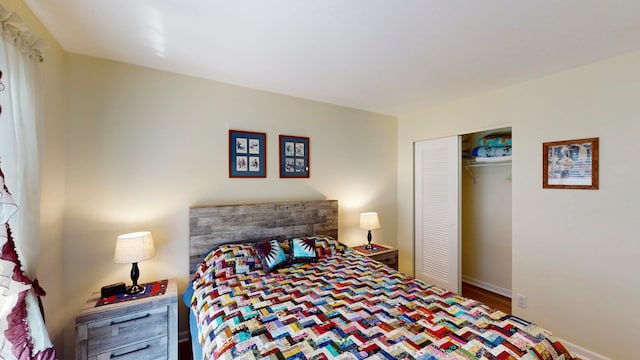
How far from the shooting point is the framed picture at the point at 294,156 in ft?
9.44

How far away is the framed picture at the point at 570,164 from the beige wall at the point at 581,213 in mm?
50

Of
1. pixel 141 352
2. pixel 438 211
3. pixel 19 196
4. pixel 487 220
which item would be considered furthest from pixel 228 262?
pixel 487 220

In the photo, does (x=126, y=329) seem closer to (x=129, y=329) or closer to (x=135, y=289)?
(x=129, y=329)

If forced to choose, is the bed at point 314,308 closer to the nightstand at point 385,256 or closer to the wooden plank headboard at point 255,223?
the wooden plank headboard at point 255,223

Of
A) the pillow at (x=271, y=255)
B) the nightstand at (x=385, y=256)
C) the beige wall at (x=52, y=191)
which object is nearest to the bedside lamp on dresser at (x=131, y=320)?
the beige wall at (x=52, y=191)

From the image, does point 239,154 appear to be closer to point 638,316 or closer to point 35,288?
point 35,288

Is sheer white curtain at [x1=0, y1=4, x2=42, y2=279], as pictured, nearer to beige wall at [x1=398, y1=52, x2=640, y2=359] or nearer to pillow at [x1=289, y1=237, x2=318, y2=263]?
pillow at [x1=289, y1=237, x2=318, y2=263]

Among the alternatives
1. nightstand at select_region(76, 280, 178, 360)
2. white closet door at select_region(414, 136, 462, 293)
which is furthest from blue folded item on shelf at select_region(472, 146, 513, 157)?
nightstand at select_region(76, 280, 178, 360)

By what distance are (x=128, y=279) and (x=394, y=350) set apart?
7.13 feet

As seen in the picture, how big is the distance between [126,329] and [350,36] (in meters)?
2.57

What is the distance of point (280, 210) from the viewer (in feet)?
9.04

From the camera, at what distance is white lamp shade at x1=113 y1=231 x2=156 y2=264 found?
73.2 inches

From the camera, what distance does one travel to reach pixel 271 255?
7.48 ft

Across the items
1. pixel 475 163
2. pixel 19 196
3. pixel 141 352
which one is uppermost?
pixel 475 163
